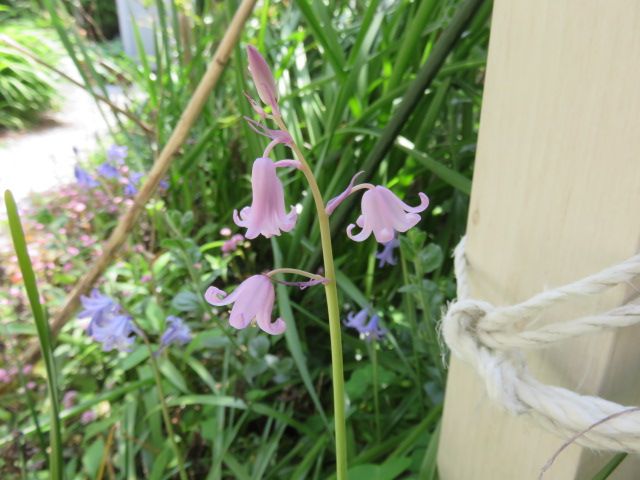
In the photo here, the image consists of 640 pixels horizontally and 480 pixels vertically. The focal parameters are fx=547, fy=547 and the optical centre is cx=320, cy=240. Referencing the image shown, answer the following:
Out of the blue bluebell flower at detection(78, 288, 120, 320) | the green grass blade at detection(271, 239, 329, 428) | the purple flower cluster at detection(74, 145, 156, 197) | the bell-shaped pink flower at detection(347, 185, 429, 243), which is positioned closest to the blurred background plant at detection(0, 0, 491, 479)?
the green grass blade at detection(271, 239, 329, 428)

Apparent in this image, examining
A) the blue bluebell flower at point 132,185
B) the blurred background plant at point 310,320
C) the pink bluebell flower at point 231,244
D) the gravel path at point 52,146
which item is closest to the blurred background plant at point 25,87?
the gravel path at point 52,146

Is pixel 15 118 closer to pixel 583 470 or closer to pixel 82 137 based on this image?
pixel 82 137

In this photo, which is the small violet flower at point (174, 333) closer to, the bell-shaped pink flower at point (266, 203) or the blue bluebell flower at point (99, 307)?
the blue bluebell flower at point (99, 307)

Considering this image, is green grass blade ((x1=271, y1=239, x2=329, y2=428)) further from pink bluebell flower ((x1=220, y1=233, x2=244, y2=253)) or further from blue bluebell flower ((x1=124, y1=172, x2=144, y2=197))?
blue bluebell flower ((x1=124, y1=172, x2=144, y2=197))

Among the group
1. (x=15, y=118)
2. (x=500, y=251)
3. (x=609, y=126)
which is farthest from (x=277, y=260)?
(x=15, y=118)

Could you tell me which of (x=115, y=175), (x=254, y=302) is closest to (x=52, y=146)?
(x=115, y=175)

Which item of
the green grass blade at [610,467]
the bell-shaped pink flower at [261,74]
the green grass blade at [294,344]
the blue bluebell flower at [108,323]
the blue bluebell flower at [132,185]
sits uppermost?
the bell-shaped pink flower at [261,74]
